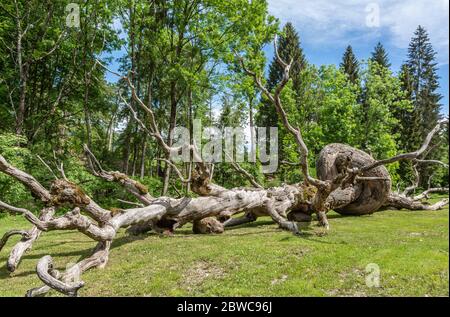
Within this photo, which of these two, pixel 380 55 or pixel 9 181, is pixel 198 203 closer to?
pixel 9 181

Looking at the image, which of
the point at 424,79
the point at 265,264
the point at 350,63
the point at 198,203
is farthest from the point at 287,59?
the point at 265,264

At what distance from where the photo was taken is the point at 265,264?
693 cm

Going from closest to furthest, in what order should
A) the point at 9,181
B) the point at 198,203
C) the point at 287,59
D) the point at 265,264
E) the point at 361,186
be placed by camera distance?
the point at 265,264, the point at 198,203, the point at 361,186, the point at 9,181, the point at 287,59

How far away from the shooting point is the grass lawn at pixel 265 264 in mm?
5590

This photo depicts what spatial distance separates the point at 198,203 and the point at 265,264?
15.5 ft

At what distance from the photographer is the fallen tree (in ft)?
24.6

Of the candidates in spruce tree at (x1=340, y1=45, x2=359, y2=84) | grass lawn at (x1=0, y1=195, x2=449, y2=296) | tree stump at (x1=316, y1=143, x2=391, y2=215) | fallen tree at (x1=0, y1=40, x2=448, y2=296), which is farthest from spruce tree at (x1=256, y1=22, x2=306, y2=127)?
grass lawn at (x1=0, y1=195, x2=449, y2=296)

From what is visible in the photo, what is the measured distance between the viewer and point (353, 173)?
9.94 meters

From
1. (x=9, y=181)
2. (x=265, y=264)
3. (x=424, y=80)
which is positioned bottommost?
(x=265, y=264)

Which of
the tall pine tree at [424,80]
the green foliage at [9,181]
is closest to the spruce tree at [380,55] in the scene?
the tall pine tree at [424,80]

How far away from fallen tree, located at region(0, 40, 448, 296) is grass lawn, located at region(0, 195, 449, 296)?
21.3 inches

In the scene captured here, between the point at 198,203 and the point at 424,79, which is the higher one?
the point at 424,79

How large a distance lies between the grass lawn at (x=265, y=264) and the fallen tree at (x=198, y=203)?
0.54 meters

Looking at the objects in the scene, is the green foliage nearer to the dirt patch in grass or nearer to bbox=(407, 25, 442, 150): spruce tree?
the dirt patch in grass
